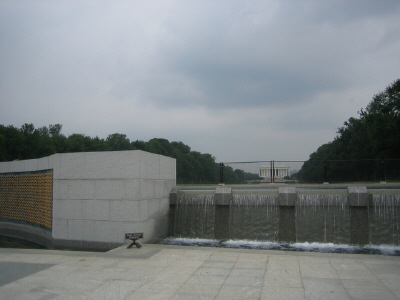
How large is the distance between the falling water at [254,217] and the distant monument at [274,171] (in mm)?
5832

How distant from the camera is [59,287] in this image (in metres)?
5.80

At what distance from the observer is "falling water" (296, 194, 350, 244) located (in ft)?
38.8

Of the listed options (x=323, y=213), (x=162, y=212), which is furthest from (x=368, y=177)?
(x=162, y=212)

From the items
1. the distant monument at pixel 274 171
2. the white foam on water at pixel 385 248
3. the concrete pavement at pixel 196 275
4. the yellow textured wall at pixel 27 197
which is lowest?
the white foam on water at pixel 385 248

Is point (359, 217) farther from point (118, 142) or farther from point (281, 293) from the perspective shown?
point (118, 142)

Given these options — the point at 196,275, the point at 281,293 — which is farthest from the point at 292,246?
the point at 281,293

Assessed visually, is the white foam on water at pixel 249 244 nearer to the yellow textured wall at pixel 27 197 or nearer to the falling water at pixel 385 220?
the falling water at pixel 385 220

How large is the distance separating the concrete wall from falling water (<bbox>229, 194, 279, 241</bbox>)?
9.46 feet

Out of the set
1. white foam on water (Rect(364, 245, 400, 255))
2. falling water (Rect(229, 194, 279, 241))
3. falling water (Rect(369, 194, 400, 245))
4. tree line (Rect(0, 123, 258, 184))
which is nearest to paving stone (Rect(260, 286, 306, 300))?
white foam on water (Rect(364, 245, 400, 255))

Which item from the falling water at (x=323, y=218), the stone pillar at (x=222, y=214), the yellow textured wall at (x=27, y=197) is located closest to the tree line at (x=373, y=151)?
the falling water at (x=323, y=218)

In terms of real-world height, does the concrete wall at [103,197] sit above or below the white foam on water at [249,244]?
above

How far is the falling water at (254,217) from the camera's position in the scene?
40.5 ft

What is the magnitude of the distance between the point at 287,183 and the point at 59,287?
15.0m

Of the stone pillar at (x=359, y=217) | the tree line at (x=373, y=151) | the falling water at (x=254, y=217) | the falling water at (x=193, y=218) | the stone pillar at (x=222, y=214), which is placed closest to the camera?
the stone pillar at (x=359, y=217)
